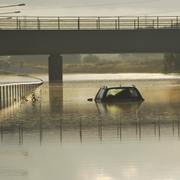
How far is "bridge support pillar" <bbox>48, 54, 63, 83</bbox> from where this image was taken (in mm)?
100812

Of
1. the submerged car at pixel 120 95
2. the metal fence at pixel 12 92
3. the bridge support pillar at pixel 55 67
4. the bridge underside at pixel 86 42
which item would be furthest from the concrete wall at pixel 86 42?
the submerged car at pixel 120 95

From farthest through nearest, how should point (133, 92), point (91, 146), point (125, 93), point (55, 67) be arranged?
point (55, 67) < point (133, 92) < point (125, 93) < point (91, 146)

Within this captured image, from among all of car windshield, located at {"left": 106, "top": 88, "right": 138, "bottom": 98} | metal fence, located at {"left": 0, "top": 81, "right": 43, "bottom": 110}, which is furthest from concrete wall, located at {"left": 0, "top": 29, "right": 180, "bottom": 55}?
car windshield, located at {"left": 106, "top": 88, "right": 138, "bottom": 98}

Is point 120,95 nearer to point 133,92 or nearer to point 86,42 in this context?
point 133,92

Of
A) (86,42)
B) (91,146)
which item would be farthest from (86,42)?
(91,146)

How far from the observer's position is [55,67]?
335ft

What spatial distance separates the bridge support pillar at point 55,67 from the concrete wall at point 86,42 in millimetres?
17836

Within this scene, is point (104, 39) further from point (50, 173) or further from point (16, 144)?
point (50, 173)

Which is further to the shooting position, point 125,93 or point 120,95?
point 125,93

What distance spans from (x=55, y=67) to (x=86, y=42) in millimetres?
20547

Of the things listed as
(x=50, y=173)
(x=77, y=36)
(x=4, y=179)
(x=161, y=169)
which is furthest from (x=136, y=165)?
(x=77, y=36)

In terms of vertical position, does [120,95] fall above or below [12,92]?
above

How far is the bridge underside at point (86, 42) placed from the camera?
81375 mm

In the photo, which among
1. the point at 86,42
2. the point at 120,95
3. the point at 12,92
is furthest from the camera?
the point at 86,42
